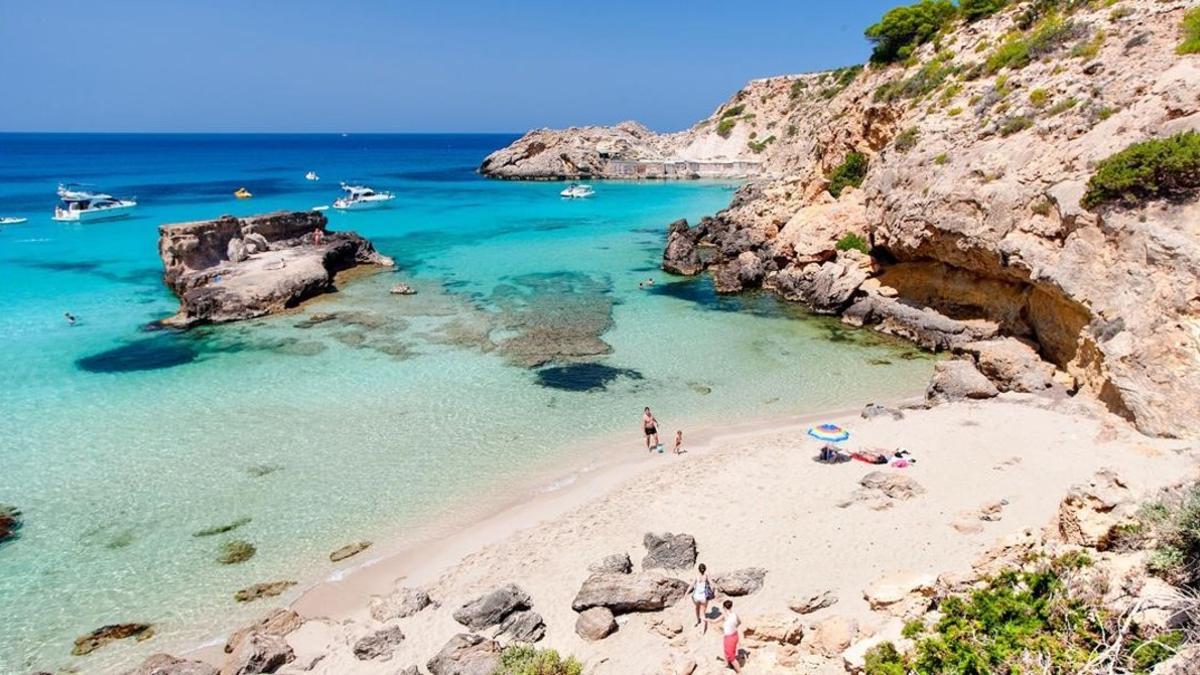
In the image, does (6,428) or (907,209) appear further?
(907,209)

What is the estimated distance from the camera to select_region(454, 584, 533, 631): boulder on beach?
11219 millimetres

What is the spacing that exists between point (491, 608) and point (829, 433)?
9.06m

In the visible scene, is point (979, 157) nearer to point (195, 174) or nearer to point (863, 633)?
point (863, 633)

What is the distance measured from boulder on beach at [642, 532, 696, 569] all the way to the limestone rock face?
412 inches

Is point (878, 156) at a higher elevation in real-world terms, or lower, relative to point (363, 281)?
higher

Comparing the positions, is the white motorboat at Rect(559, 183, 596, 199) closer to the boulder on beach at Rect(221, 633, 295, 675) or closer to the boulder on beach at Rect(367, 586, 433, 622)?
the boulder on beach at Rect(367, 586, 433, 622)

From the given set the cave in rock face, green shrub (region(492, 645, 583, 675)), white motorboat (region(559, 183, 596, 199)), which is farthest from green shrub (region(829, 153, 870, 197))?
white motorboat (region(559, 183, 596, 199))

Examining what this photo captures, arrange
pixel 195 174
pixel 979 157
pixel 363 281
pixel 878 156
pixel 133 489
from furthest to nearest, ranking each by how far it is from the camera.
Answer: pixel 195 174 → pixel 363 281 → pixel 878 156 → pixel 979 157 → pixel 133 489

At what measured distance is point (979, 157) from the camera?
2536 cm

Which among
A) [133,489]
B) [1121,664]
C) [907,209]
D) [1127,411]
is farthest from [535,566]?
[907,209]

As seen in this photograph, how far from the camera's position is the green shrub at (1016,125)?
81.0 ft

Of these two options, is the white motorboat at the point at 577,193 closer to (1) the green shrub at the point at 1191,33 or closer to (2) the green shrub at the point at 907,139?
(2) the green shrub at the point at 907,139

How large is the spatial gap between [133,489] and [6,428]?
6.77m

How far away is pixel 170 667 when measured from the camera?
10.6 m
